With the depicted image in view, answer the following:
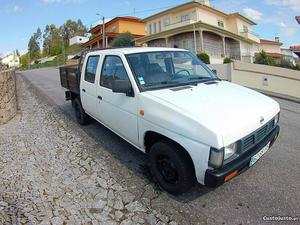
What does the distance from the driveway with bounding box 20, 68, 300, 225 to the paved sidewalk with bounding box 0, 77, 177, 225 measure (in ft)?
0.52

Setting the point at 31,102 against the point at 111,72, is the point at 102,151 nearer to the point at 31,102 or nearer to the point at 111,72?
the point at 111,72

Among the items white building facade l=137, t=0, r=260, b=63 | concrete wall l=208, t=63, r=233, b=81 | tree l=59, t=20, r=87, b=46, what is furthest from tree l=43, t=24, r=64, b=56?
concrete wall l=208, t=63, r=233, b=81

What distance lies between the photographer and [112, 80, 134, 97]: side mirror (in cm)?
372

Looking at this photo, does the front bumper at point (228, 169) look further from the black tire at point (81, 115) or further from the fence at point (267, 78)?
the fence at point (267, 78)

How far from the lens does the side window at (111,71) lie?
13.9ft

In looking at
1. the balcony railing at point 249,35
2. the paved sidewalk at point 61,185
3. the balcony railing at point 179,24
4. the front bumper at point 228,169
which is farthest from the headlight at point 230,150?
the balcony railing at point 249,35

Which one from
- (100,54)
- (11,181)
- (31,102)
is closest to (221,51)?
(31,102)

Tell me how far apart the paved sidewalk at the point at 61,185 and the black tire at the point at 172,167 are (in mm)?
419

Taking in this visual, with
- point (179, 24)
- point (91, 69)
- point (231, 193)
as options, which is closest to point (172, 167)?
point (231, 193)

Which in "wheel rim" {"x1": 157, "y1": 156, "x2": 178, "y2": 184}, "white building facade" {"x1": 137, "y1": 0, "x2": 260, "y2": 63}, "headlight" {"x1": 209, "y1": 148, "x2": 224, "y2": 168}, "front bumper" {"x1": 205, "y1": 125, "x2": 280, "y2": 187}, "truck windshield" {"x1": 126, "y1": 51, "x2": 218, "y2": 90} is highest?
"white building facade" {"x1": 137, "y1": 0, "x2": 260, "y2": 63}

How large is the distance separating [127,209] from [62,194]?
0.98 m

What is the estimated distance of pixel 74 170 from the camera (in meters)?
4.28

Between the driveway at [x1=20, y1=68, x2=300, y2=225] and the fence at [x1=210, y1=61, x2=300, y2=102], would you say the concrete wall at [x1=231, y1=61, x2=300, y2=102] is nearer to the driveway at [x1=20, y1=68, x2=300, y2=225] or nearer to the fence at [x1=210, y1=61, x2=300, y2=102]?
the fence at [x1=210, y1=61, x2=300, y2=102]

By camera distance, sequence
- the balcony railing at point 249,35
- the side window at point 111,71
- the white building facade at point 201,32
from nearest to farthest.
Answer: the side window at point 111,71, the white building facade at point 201,32, the balcony railing at point 249,35
